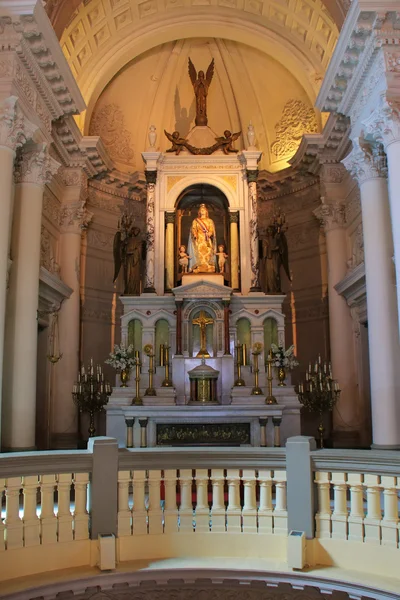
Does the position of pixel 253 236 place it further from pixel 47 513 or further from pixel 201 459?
pixel 47 513

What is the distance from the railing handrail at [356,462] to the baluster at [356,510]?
10 cm

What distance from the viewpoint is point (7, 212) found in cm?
1019

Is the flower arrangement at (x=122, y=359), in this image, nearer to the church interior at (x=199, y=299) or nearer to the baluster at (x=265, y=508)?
the church interior at (x=199, y=299)

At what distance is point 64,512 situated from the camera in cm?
591

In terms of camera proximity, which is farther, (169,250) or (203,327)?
(169,250)

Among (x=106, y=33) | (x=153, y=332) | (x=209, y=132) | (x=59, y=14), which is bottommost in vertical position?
(x=153, y=332)

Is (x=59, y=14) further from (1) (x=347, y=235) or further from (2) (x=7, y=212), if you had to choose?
(1) (x=347, y=235)

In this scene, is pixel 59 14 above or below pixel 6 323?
above

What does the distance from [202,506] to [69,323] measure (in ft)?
30.8

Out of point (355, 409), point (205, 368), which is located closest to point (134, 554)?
point (205, 368)

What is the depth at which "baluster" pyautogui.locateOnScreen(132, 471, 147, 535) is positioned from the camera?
614 centimetres

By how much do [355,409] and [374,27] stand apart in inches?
319

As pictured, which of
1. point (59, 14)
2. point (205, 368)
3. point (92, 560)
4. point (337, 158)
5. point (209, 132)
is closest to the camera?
point (92, 560)

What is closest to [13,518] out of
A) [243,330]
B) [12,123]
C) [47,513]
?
[47,513]
